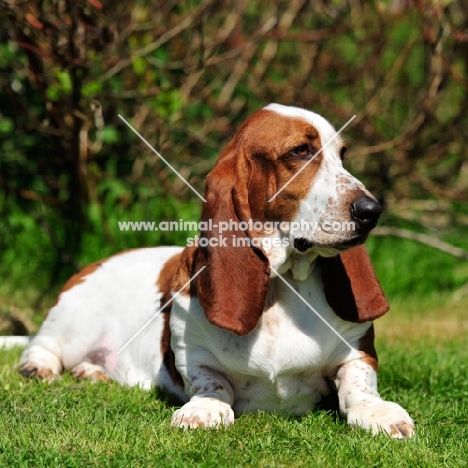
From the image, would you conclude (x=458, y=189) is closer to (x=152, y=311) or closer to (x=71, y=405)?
(x=152, y=311)

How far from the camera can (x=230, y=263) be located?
12.6ft

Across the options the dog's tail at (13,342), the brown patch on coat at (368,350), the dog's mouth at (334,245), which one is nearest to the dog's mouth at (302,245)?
the dog's mouth at (334,245)

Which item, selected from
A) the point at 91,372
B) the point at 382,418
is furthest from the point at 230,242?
the point at 91,372

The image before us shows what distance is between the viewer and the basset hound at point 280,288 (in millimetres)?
3773

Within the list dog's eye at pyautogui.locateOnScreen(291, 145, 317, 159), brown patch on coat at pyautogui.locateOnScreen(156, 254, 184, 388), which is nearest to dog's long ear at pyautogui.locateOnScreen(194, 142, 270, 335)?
dog's eye at pyautogui.locateOnScreen(291, 145, 317, 159)

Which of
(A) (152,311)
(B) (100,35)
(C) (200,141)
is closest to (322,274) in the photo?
(A) (152,311)

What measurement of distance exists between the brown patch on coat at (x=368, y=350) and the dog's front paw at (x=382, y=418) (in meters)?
0.30

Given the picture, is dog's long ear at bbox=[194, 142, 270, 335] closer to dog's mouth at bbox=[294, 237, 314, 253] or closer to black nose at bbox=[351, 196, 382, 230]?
dog's mouth at bbox=[294, 237, 314, 253]

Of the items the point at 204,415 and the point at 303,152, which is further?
the point at 303,152

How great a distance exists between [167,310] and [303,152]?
1.21 m

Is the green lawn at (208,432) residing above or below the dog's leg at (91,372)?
above

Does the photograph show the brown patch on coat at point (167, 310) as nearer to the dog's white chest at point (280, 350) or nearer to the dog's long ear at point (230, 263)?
the dog's white chest at point (280, 350)

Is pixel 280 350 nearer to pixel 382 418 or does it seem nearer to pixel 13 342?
pixel 382 418

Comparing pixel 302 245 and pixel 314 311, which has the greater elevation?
pixel 302 245
